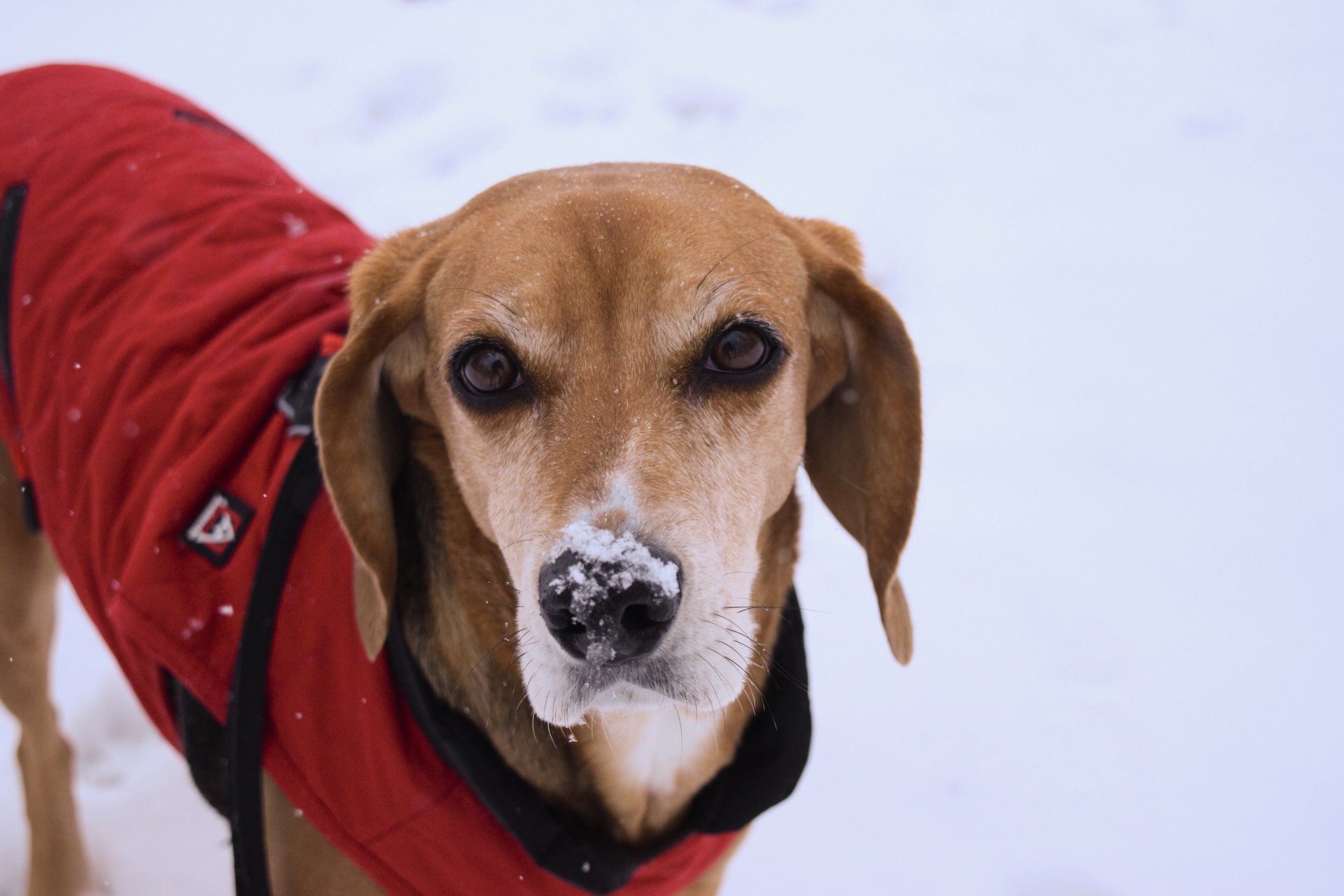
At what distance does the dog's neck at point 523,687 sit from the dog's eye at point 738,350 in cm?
36

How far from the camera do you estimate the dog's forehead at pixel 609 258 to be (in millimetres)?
1938

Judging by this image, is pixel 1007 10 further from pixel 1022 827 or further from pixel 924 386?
pixel 1022 827

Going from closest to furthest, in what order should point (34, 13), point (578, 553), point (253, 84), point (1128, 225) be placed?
point (578, 553) → point (1128, 225) → point (253, 84) → point (34, 13)

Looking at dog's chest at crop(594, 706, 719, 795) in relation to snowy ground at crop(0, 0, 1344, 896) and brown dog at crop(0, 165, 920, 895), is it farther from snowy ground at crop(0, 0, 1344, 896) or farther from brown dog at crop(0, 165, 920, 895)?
snowy ground at crop(0, 0, 1344, 896)

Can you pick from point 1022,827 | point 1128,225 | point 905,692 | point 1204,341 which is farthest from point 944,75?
point 1022,827

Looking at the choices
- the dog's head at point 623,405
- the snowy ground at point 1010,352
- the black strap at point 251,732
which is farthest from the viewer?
the snowy ground at point 1010,352

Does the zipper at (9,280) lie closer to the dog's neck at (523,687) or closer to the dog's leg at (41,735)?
the dog's leg at (41,735)

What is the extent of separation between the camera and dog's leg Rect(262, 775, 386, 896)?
2.08m

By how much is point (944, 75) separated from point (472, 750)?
4941 millimetres

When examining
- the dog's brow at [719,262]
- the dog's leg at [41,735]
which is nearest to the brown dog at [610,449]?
the dog's brow at [719,262]

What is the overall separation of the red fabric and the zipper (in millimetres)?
30

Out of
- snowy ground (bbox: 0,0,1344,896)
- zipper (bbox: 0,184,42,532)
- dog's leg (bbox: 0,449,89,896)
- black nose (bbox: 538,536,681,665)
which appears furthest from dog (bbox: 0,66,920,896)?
snowy ground (bbox: 0,0,1344,896)

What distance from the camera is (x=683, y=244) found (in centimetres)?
198

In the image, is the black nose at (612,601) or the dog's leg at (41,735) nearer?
the black nose at (612,601)
